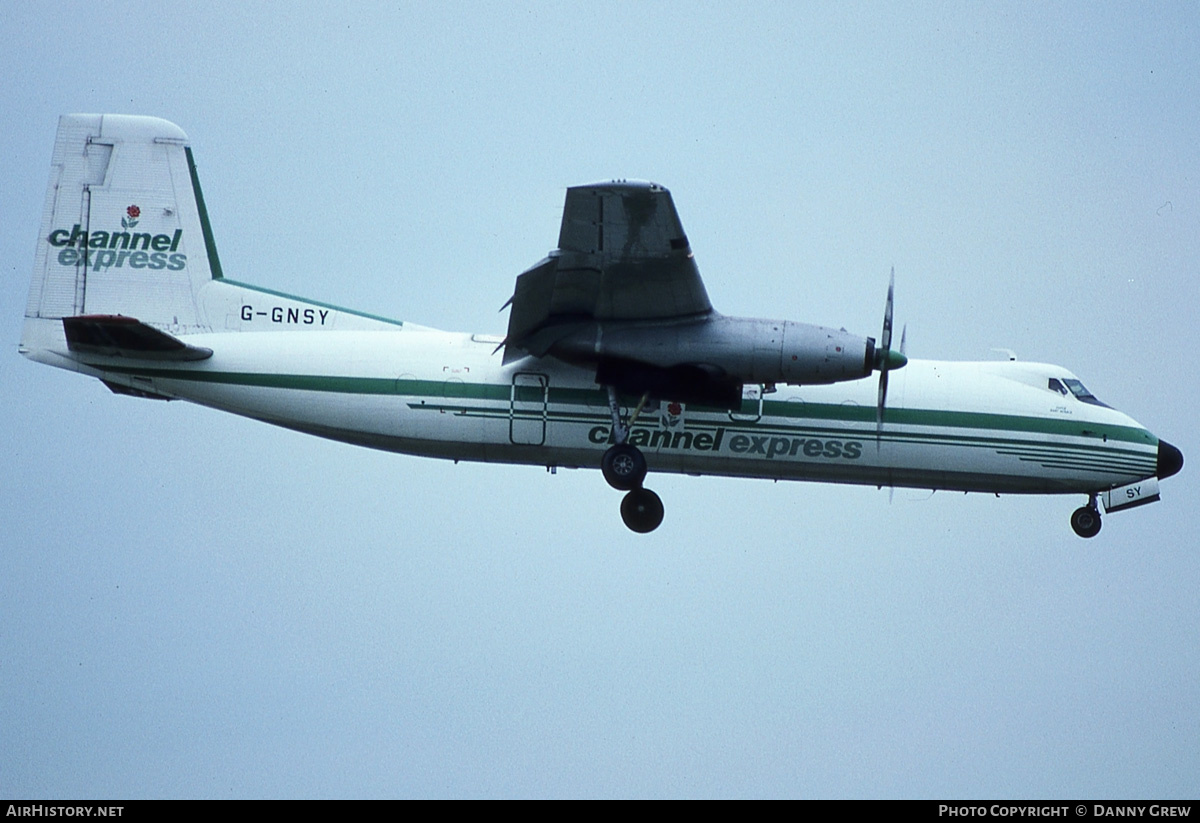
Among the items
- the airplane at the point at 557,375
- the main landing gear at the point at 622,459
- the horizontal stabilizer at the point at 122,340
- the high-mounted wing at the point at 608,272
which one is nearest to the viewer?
the high-mounted wing at the point at 608,272

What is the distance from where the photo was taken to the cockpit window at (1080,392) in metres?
25.9

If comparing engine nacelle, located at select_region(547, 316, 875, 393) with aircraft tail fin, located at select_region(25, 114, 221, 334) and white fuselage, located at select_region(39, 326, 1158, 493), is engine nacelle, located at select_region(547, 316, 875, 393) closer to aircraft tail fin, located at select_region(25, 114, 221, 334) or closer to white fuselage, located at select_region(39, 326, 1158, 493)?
white fuselage, located at select_region(39, 326, 1158, 493)

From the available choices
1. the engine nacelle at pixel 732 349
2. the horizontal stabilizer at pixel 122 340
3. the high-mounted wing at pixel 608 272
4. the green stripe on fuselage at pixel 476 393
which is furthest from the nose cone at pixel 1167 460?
the horizontal stabilizer at pixel 122 340

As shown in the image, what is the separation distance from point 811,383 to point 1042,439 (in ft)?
15.3

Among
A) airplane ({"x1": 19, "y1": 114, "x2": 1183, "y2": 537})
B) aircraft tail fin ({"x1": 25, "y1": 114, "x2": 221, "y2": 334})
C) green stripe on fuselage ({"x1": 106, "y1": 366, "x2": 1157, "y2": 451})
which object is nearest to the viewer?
airplane ({"x1": 19, "y1": 114, "x2": 1183, "y2": 537})

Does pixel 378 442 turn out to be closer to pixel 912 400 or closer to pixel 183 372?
pixel 183 372

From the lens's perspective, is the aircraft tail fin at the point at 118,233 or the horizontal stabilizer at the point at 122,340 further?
the aircraft tail fin at the point at 118,233

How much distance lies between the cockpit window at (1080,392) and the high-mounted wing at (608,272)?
6755 mm

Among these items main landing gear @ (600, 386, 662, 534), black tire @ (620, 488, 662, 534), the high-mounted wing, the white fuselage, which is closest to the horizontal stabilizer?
the white fuselage

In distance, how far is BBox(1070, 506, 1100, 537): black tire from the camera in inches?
1023

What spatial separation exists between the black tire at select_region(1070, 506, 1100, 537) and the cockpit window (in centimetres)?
178

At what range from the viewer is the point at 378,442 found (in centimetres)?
2505

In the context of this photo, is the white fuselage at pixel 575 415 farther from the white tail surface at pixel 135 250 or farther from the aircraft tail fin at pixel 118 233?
the aircraft tail fin at pixel 118 233

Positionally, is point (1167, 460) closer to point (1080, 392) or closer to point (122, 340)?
point (1080, 392)
